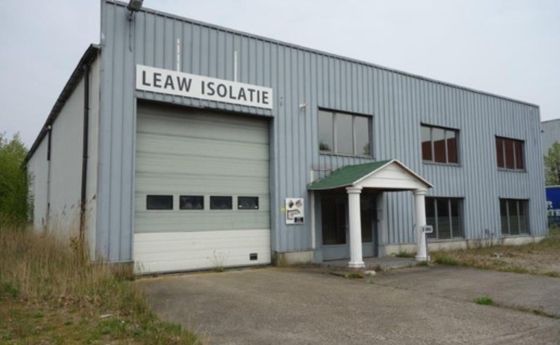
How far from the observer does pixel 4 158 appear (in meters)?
27.8

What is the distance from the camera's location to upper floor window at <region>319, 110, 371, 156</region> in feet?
49.5

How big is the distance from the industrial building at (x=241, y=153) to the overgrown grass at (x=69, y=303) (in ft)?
3.83

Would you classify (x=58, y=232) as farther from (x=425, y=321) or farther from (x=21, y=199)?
(x=21, y=199)

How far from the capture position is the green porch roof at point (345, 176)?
512 inches

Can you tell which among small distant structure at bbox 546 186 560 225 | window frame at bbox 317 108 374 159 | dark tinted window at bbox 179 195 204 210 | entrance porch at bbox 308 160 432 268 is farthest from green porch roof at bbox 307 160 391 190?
small distant structure at bbox 546 186 560 225

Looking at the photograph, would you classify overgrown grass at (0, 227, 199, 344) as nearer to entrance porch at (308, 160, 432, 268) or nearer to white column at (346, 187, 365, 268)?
white column at (346, 187, 365, 268)

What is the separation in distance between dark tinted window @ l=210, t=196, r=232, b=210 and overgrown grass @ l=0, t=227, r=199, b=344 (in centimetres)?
305

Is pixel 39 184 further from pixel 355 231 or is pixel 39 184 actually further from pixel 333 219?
pixel 355 231

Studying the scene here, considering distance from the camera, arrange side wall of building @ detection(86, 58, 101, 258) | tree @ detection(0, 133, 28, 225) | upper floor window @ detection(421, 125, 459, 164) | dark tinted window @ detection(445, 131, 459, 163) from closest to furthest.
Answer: side wall of building @ detection(86, 58, 101, 258) < upper floor window @ detection(421, 125, 459, 164) < dark tinted window @ detection(445, 131, 459, 163) < tree @ detection(0, 133, 28, 225)

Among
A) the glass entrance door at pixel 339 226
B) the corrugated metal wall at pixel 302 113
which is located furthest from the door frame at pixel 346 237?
the corrugated metal wall at pixel 302 113

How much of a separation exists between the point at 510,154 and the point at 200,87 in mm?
15655

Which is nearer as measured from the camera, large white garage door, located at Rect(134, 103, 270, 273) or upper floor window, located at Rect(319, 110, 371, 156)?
large white garage door, located at Rect(134, 103, 270, 273)

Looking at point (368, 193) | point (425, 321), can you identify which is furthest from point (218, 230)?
point (425, 321)

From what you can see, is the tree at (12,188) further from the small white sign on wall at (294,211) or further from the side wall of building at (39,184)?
the small white sign on wall at (294,211)
